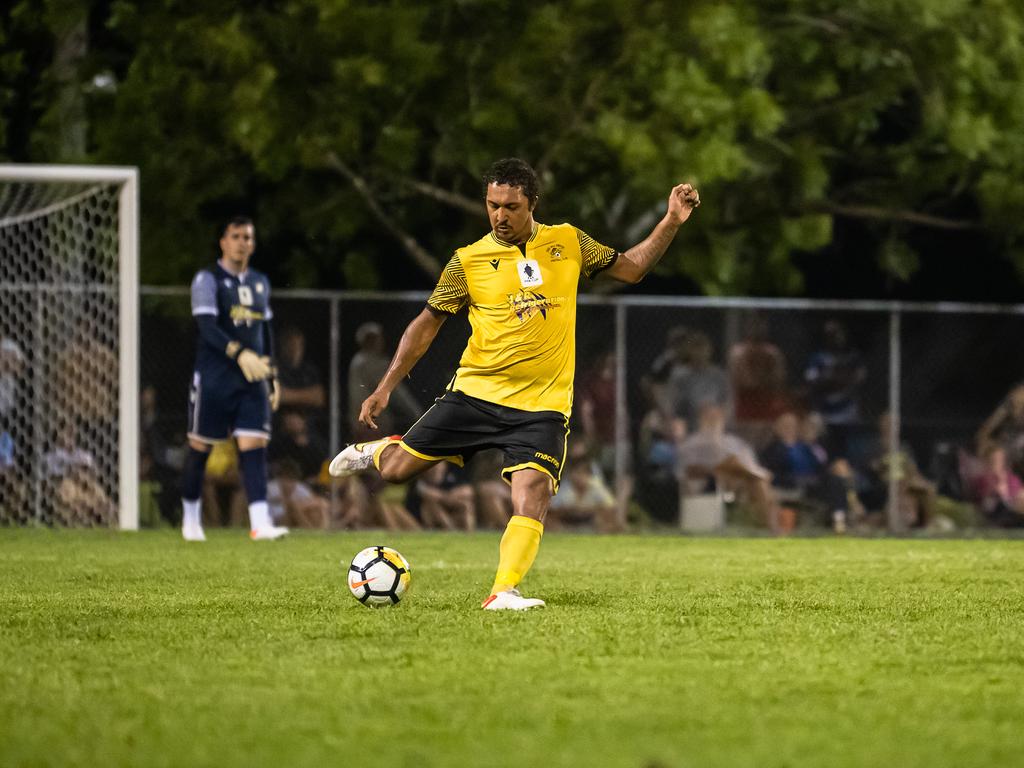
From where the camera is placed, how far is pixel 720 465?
1641 centimetres

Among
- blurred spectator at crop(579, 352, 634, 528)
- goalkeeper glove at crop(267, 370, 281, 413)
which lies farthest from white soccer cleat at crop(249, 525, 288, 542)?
blurred spectator at crop(579, 352, 634, 528)

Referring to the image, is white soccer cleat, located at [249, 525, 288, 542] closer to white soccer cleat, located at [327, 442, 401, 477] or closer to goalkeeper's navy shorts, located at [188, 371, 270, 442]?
goalkeeper's navy shorts, located at [188, 371, 270, 442]

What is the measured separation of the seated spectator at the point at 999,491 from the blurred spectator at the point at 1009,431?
0.05 m

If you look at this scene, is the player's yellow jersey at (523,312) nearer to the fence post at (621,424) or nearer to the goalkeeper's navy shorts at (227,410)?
the goalkeeper's navy shorts at (227,410)

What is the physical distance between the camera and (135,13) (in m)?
17.0

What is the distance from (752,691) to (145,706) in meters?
1.84

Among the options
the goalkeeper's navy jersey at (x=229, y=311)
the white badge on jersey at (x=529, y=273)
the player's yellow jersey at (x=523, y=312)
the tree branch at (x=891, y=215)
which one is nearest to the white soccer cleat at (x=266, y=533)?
the goalkeeper's navy jersey at (x=229, y=311)

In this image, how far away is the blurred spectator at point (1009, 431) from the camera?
17062 mm

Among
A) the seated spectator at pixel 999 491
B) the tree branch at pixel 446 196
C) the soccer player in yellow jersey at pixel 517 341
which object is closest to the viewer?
the soccer player in yellow jersey at pixel 517 341

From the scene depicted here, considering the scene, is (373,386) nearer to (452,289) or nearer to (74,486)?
(74,486)

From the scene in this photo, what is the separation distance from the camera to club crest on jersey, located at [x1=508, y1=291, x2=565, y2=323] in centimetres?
818

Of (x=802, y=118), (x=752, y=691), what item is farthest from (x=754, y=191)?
(x=752, y=691)

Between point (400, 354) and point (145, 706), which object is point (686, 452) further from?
point (145, 706)

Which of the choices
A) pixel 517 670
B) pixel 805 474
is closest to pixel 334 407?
pixel 805 474
